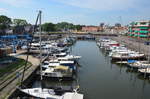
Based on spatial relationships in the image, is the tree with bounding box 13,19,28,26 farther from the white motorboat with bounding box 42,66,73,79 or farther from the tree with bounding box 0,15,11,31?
the white motorboat with bounding box 42,66,73,79

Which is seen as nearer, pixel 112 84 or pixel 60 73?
pixel 112 84

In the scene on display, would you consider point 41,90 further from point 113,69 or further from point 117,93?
point 113,69

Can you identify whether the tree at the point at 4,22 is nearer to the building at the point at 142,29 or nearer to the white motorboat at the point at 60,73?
the building at the point at 142,29

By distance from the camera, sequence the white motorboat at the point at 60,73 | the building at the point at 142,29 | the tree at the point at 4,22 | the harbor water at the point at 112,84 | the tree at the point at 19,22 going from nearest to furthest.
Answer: the harbor water at the point at 112,84 → the white motorboat at the point at 60,73 → the building at the point at 142,29 → the tree at the point at 4,22 → the tree at the point at 19,22

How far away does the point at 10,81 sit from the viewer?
26.0 metres

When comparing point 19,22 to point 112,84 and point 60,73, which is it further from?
point 112,84

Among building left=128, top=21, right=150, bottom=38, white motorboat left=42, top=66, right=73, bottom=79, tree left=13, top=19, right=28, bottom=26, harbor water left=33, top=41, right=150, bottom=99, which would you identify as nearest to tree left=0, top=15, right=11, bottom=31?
tree left=13, top=19, right=28, bottom=26

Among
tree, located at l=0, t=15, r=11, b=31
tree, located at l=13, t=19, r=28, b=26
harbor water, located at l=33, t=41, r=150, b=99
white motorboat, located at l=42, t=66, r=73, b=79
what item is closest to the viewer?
harbor water, located at l=33, t=41, r=150, b=99

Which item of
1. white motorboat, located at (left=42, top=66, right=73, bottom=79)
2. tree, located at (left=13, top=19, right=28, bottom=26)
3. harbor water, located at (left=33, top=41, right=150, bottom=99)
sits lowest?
A: harbor water, located at (left=33, top=41, right=150, bottom=99)

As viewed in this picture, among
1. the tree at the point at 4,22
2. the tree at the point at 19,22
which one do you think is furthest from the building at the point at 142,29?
the tree at the point at 4,22

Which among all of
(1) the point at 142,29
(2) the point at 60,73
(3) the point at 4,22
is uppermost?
(3) the point at 4,22

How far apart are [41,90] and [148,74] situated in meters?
22.1

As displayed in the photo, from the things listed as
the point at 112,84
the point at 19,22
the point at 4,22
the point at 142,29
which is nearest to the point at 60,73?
the point at 112,84

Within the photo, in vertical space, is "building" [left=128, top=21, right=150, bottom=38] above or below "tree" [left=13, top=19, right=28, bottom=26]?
below
